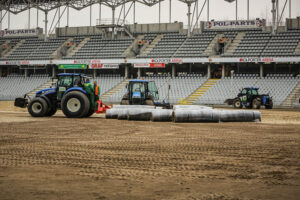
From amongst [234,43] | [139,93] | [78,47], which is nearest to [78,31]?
[78,47]

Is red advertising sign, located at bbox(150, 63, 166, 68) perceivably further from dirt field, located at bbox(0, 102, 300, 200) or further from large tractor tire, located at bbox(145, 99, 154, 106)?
dirt field, located at bbox(0, 102, 300, 200)

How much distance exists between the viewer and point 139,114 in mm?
17906

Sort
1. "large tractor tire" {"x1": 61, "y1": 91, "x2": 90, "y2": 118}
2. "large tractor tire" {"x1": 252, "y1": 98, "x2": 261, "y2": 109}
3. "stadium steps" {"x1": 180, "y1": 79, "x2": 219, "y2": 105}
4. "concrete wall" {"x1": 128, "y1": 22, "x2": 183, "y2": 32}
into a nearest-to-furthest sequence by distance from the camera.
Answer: "large tractor tire" {"x1": 61, "y1": 91, "x2": 90, "y2": 118} → "large tractor tire" {"x1": 252, "y1": 98, "x2": 261, "y2": 109} → "stadium steps" {"x1": 180, "y1": 79, "x2": 219, "y2": 105} → "concrete wall" {"x1": 128, "y1": 22, "x2": 183, "y2": 32}

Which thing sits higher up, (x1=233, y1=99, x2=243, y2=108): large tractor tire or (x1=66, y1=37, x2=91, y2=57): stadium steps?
(x1=66, y1=37, x2=91, y2=57): stadium steps

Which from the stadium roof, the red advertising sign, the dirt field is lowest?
the dirt field

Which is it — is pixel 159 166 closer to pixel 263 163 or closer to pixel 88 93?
pixel 263 163

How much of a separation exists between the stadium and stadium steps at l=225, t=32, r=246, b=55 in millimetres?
225

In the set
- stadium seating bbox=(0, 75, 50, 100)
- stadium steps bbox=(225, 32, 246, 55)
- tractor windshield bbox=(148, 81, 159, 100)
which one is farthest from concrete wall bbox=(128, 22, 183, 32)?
tractor windshield bbox=(148, 81, 159, 100)

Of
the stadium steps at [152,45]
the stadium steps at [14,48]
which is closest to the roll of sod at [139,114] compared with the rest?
the stadium steps at [152,45]

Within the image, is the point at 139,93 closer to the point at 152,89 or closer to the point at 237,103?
the point at 152,89

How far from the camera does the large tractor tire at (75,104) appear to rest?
18.7 m

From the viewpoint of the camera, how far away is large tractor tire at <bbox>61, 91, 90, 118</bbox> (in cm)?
1873

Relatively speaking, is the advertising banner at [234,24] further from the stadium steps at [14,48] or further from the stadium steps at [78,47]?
the stadium steps at [14,48]

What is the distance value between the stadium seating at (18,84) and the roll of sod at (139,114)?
3508 centimetres
